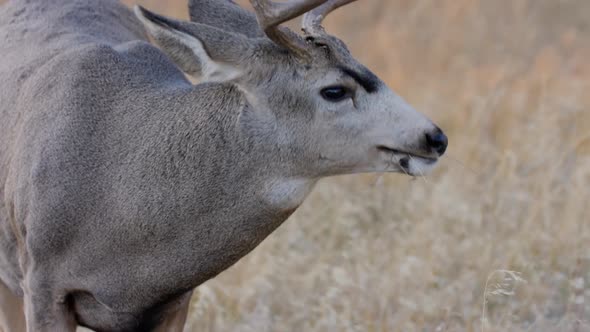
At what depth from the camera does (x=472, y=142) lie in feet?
30.3

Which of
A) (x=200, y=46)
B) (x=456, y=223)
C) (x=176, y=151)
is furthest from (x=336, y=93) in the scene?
(x=456, y=223)

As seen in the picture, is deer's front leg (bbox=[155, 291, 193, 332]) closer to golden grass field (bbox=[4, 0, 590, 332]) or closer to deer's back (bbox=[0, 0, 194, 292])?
deer's back (bbox=[0, 0, 194, 292])

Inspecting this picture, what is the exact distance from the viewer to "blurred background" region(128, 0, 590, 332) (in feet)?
22.4

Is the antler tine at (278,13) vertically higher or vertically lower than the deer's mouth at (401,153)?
higher

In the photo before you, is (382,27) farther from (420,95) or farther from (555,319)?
(555,319)

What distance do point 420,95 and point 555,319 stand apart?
406 cm

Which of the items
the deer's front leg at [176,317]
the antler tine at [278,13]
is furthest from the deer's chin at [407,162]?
the deer's front leg at [176,317]

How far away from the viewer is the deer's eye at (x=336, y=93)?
16.2ft

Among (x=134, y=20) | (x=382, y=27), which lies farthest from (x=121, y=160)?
(x=382, y=27)

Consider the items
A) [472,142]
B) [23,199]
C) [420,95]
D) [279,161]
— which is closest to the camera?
[279,161]

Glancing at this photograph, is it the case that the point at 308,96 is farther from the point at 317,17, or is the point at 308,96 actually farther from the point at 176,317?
the point at 176,317

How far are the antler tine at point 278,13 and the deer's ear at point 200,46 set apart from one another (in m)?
0.12

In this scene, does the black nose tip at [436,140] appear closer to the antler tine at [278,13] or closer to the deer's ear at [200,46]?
the antler tine at [278,13]

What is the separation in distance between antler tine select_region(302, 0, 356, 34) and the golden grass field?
104 cm
